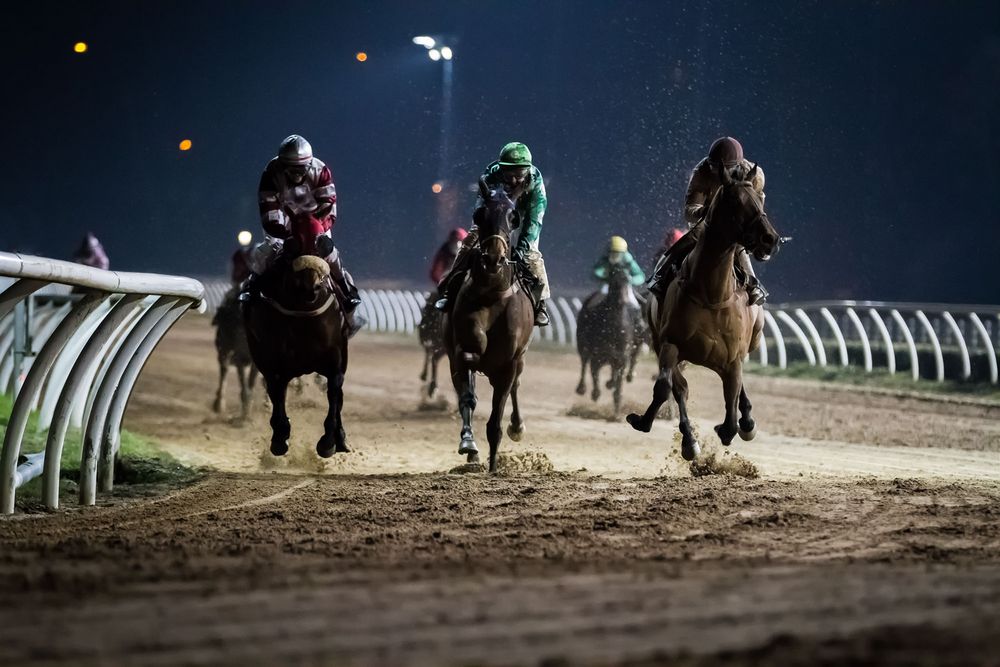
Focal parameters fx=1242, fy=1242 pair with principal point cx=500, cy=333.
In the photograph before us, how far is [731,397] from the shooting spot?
8367mm

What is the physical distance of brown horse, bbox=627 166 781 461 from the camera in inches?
304

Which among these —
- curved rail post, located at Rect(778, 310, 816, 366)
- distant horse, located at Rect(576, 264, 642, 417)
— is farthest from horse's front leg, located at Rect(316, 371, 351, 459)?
curved rail post, located at Rect(778, 310, 816, 366)

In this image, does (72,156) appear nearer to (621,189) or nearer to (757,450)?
(621,189)

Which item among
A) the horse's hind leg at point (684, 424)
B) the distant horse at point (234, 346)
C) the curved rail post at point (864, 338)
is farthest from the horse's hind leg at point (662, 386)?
the curved rail post at point (864, 338)

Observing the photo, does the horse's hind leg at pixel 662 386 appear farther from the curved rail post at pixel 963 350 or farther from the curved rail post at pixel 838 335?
the curved rail post at pixel 838 335

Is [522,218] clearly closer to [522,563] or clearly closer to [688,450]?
[688,450]

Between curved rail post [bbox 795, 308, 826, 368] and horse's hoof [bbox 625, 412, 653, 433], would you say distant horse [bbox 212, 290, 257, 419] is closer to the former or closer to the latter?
horse's hoof [bbox 625, 412, 653, 433]

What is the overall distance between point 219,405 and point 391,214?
27.9m

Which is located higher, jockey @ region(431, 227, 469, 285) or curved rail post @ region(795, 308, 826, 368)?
jockey @ region(431, 227, 469, 285)

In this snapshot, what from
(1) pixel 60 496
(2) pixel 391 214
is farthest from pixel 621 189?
(1) pixel 60 496

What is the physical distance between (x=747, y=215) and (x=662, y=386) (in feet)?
4.32

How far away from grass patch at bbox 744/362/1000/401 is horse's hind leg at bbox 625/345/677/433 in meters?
8.58

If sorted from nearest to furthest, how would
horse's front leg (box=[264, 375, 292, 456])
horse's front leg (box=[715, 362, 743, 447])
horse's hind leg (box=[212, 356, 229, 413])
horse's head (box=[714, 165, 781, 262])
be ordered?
1. horse's head (box=[714, 165, 781, 262])
2. horse's front leg (box=[264, 375, 292, 456])
3. horse's front leg (box=[715, 362, 743, 447])
4. horse's hind leg (box=[212, 356, 229, 413])

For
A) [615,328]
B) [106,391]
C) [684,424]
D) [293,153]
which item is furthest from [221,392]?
[684,424]
